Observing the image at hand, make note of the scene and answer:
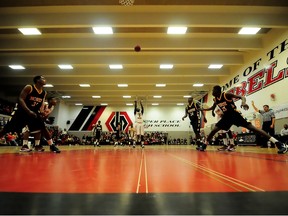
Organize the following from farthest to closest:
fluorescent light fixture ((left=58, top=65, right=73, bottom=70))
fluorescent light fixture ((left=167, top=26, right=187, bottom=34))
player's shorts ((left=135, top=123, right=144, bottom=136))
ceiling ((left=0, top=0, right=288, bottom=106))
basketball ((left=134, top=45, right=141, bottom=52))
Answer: fluorescent light fixture ((left=58, top=65, right=73, bottom=70)) → player's shorts ((left=135, top=123, right=144, bottom=136)) → basketball ((left=134, top=45, right=141, bottom=52)) → fluorescent light fixture ((left=167, top=26, right=187, bottom=34)) → ceiling ((left=0, top=0, right=288, bottom=106))

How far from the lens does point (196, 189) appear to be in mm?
1363

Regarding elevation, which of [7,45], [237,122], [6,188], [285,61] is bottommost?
[6,188]

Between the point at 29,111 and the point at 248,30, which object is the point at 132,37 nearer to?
the point at 248,30

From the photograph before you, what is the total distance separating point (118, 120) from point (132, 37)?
15243 millimetres

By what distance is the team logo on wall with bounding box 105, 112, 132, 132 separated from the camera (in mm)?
24039

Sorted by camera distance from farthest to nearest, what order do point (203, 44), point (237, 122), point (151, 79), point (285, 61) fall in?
1. point (151, 79)
2. point (203, 44)
3. point (285, 61)
4. point (237, 122)

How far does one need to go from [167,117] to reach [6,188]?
23.5 meters

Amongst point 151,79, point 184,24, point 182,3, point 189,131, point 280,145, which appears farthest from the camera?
point 189,131

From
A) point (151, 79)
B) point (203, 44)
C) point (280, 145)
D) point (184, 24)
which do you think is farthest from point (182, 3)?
point (151, 79)

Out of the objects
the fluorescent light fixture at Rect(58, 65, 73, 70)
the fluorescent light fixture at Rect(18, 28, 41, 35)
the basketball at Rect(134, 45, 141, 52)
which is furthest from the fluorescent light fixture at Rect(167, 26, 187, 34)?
the fluorescent light fixture at Rect(58, 65, 73, 70)

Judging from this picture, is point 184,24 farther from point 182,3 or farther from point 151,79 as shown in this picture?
point 151,79

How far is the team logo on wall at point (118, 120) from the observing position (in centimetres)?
2404

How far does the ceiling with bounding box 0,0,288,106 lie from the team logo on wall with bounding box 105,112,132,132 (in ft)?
31.1

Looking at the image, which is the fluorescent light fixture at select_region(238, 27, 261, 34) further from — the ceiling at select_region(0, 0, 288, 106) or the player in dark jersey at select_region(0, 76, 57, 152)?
the player in dark jersey at select_region(0, 76, 57, 152)
